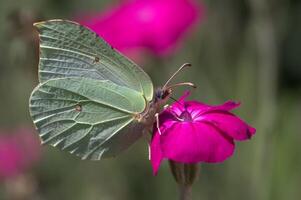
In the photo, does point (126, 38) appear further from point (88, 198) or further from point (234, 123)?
point (234, 123)

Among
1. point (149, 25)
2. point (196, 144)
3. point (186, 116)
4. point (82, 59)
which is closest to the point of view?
point (196, 144)

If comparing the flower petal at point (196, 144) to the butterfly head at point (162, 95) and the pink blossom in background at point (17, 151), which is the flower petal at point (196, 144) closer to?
the butterfly head at point (162, 95)

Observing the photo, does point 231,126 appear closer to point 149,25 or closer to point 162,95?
point 162,95

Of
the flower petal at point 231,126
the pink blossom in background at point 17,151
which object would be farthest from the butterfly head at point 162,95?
the pink blossom in background at point 17,151

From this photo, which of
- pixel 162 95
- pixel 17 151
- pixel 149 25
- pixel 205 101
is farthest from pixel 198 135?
pixel 17 151

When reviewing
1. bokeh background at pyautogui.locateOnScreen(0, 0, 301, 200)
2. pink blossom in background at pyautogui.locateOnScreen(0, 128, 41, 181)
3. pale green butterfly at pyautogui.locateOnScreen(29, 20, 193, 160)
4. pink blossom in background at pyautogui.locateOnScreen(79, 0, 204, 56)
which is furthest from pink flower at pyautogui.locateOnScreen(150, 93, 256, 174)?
pink blossom in background at pyautogui.locateOnScreen(0, 128, 41, 181)

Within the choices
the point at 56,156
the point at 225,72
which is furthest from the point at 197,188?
the point at 56,156

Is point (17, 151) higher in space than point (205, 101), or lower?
lower

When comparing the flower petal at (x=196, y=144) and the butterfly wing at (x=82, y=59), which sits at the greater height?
the butterfly wing at (x=82, y=59)

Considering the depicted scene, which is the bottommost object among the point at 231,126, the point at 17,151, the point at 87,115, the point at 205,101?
the point at 17,151
